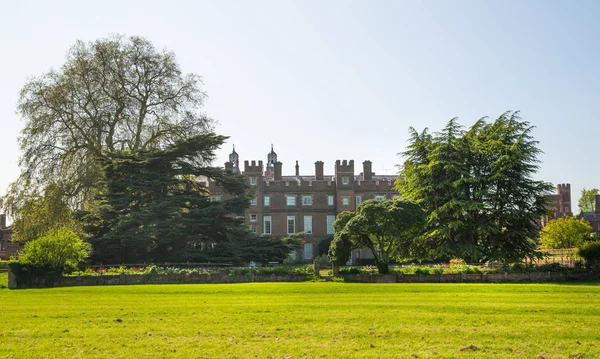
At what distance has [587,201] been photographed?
3597 inches

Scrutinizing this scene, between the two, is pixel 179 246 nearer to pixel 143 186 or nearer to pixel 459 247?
pixel 143 186

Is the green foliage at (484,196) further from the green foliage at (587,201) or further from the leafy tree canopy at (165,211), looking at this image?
the green foliage at (587,201)

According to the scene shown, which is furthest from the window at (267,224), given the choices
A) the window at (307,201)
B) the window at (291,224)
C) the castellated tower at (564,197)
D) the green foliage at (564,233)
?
the castellated tower at (564,197)

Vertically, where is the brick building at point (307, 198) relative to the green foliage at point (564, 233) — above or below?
above

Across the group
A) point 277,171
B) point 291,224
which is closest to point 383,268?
point 291,224

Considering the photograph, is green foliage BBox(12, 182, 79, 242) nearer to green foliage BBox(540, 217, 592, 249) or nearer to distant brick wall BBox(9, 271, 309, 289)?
distant brick wall BBox(9, 271, 309, 289)

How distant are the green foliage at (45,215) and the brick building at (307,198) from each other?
23.6m

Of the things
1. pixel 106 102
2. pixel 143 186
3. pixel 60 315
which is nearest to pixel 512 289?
pixel 60 315

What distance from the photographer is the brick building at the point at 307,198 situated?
53.0 m

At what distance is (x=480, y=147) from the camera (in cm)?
2952

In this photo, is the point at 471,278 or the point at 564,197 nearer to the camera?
the point at 471,278

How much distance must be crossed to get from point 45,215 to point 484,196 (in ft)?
69.4

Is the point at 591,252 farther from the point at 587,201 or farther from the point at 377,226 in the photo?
the point at 587,201

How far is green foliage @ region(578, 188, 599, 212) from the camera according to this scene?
90.3 metres
